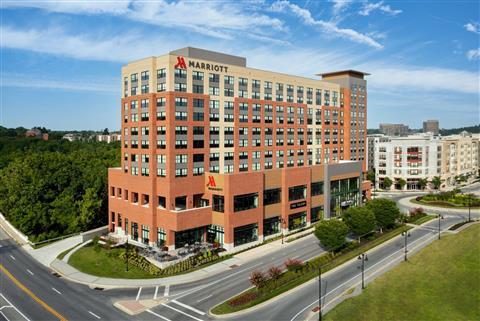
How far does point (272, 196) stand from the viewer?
3071 inches

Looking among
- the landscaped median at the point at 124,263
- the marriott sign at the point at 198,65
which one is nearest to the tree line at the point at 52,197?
the landscaped median at the point at 124,263

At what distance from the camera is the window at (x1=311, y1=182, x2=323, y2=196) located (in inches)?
3484

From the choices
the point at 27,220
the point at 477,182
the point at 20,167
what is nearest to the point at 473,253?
the point at 27,220

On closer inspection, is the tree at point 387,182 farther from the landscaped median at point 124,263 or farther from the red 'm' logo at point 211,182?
the landscaped median at point 124,263

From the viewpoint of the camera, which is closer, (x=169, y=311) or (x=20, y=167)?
(x=169, y=311)

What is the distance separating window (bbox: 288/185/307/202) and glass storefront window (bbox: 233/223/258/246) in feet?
41.3

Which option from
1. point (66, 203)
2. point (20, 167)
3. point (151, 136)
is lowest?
point (66, 203)

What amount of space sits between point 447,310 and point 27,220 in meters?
77.9

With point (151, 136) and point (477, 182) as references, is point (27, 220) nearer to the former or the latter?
point (151, 136)

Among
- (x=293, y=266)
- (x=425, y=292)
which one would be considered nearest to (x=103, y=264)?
(x=293, y=266)

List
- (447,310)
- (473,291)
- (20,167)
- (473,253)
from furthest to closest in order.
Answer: (20,167), (473,253), (473,291), (447,310)

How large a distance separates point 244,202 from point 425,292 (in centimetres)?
3360

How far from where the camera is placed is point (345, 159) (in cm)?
11019

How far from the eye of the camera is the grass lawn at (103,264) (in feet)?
187
